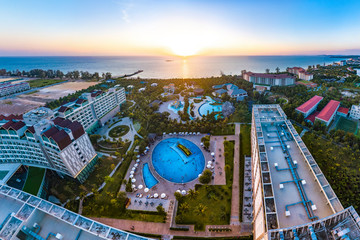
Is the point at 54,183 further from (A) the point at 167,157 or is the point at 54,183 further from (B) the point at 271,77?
(B) the point at 271,77

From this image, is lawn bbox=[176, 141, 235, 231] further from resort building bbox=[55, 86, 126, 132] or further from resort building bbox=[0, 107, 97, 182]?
resort building bbox=[55, 86, 126, 132]

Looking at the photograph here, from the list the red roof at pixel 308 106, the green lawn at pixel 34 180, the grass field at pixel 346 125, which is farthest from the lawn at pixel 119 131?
the grass field at pixel 346 125

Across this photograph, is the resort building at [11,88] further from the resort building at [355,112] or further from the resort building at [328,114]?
the resort building at [355,112]

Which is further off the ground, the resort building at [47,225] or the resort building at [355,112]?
the resort building at [355,112]

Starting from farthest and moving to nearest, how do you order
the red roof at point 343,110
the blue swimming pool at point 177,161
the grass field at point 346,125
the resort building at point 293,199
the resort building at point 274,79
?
the resort building at point 274,79 < the red roof at point 343,110 < the grass field at point 346,125 < the blue swimming pool at point 177,161 < the resort building at point 293,199

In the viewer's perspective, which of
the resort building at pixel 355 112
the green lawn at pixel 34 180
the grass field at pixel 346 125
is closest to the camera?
the green lawn at pixel 34 180
